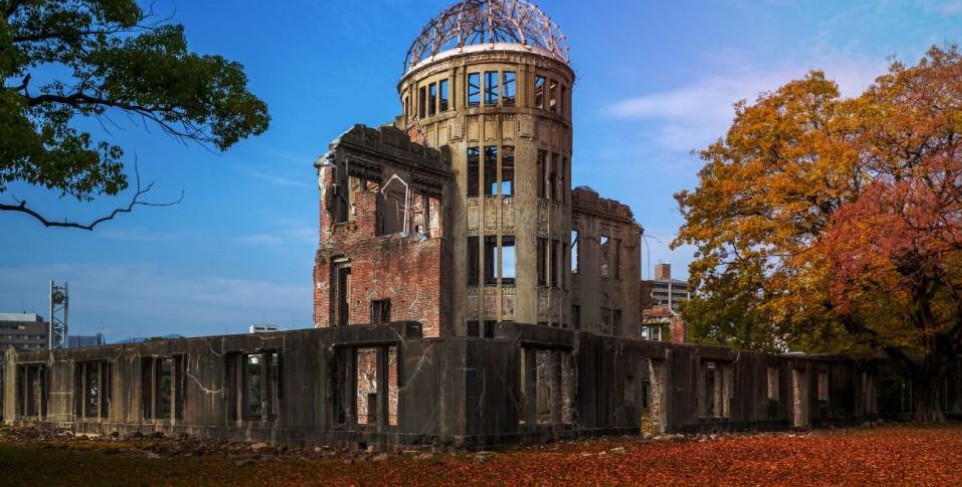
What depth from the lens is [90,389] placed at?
1057 inches

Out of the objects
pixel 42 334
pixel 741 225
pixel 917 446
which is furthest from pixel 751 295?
pixel 42 334

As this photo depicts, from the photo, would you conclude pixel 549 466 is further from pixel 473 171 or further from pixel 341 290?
pixel 473 171

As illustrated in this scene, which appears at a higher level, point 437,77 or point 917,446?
point 437,77

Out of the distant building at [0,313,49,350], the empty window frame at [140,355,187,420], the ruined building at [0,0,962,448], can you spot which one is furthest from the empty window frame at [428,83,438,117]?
the distant building at [0,313,49,350]

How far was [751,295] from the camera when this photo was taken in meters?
30.4

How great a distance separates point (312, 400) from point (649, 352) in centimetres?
809

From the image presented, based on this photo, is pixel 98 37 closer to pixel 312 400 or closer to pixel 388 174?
pixel 312 400

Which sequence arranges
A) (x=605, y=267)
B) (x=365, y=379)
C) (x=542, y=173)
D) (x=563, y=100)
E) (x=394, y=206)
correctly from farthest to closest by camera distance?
1. (x=605, y=267)
2. (x=563, y=100)
3. (x=542, y=173)
4. (x=394, y=206)
5. (x=365, y=379)

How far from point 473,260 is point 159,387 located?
49.9 feet

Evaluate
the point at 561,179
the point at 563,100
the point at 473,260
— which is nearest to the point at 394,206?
the point at 473,260

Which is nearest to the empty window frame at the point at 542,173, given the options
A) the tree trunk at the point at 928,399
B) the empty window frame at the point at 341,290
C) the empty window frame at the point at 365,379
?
the empty window frame at the point at 341,290

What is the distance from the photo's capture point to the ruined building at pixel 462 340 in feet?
60.0

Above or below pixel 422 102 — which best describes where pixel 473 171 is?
below

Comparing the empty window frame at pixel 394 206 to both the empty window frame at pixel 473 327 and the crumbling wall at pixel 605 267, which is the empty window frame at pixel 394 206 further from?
the crumbling wall at pixel 605 267
